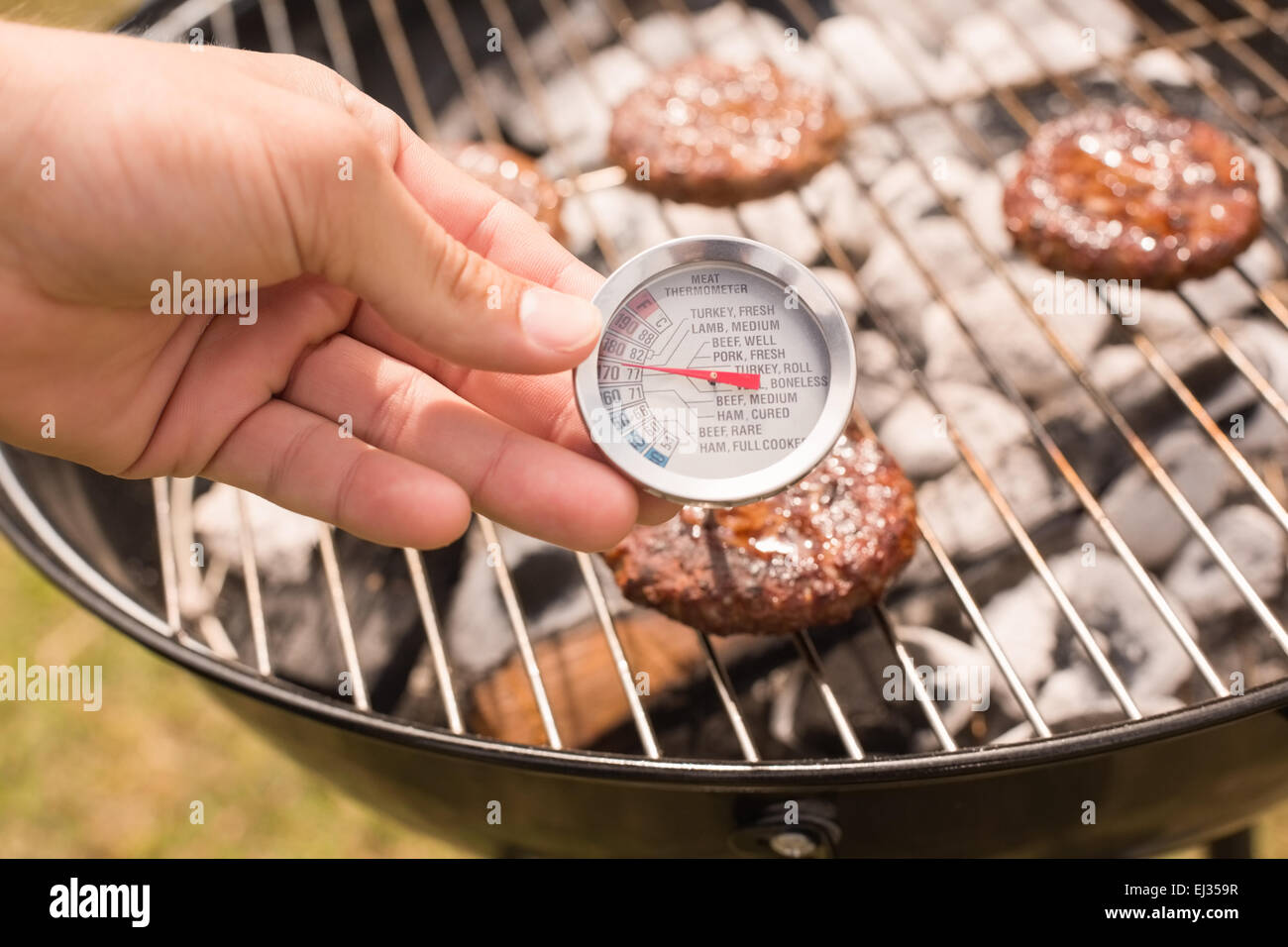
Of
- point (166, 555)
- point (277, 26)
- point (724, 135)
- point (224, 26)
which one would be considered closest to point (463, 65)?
point (277, 26)

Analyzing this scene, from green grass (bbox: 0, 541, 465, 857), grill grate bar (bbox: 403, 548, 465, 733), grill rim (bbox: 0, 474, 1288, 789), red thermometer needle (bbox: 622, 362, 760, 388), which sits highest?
red thermometer needle (bbox: 622, 362, 760, 388)

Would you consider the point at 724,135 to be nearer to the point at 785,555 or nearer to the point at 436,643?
the point at 785,555

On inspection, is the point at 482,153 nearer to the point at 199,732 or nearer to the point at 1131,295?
the point at 1131,295

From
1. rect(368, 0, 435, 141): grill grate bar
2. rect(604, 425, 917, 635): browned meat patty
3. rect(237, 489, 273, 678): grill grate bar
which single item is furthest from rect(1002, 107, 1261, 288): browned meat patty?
rect(237, 489, 273, 678): grill grate bar

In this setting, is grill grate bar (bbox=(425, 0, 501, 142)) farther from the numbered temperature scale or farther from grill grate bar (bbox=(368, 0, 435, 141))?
the numbered temperature scale

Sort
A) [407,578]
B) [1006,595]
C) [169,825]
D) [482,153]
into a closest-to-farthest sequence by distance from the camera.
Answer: [1006,595]
[407,578]
[482,153]
[169,825]

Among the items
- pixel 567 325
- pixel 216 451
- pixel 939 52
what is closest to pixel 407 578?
pixel 216 451

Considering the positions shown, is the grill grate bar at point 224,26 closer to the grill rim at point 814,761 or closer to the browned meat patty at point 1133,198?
the grill rim at point 814,761
